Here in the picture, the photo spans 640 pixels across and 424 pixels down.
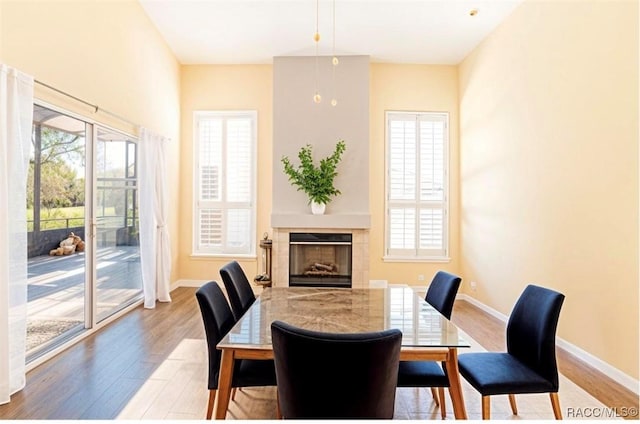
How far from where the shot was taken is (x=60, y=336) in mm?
3150

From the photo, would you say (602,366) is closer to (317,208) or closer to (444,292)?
(444,292)

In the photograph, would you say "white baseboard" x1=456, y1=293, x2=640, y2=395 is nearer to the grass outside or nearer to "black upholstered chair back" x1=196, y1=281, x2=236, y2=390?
"black upholstered chair back" x1=196, y1=281, x2=236, y2=390

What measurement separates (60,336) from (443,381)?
338cm

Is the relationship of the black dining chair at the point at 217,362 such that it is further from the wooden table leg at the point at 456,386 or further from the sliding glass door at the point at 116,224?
Answer: the sliding glass door at the point at 116,224

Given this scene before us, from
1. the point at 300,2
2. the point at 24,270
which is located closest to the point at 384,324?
the point at 24,270

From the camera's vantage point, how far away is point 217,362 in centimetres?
186

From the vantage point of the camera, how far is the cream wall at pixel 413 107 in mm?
5426

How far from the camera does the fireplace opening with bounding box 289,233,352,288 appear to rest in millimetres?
4922

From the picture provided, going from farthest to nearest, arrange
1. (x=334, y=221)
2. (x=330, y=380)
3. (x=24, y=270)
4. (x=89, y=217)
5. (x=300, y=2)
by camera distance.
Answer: (x=334, y=221)
(x=300, y=2)
(x=89, y=217)
(x=24, y=270)
(x=330, y=380)

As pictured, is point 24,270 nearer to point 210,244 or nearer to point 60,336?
point 60,336

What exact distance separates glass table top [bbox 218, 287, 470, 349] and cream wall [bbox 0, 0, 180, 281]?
259 centimetres

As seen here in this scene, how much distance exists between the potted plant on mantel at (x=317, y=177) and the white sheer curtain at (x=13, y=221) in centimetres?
291

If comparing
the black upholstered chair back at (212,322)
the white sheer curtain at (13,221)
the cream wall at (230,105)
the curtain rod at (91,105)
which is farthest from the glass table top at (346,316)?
the cream wall at (230,105)

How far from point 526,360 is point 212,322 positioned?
1.85 m
